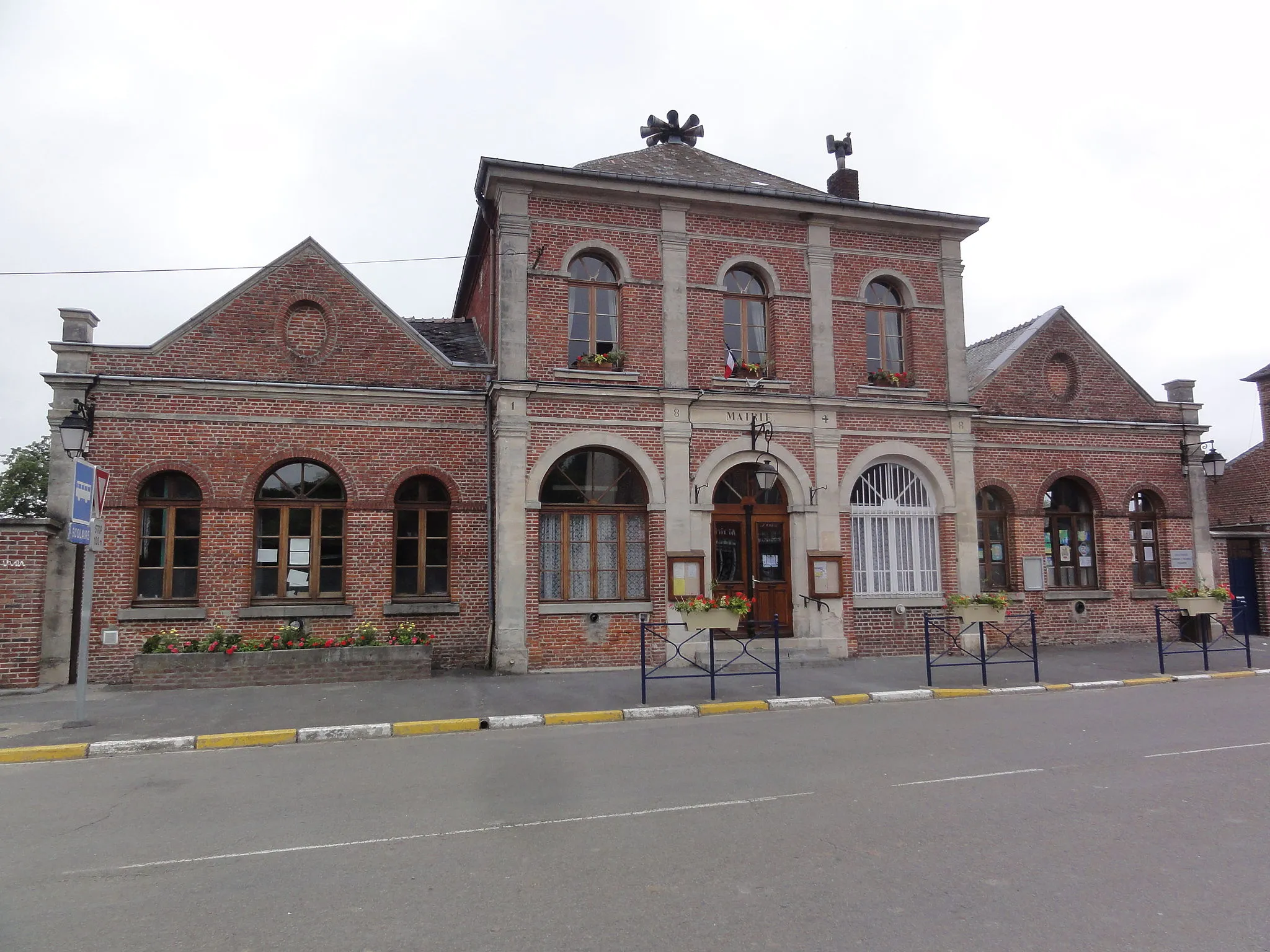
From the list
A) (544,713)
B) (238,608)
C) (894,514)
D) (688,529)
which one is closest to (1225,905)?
(544,713)

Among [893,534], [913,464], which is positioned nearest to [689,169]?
[913,464]

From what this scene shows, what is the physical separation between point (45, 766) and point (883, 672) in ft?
36.1

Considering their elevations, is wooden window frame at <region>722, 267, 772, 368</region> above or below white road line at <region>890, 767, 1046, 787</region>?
above

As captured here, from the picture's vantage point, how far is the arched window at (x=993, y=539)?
1644cm

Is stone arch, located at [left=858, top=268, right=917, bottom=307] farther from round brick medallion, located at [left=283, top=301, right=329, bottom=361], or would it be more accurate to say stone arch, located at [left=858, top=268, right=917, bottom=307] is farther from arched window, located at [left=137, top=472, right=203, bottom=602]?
arched window, located at [left=137, top=472, right=203, bottom=602]

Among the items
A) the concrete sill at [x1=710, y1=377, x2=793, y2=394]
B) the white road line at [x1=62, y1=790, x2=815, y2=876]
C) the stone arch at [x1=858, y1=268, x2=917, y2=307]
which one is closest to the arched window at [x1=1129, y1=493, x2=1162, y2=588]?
the stone arch at [x1=858, y1=268, x2=917, y2=307]

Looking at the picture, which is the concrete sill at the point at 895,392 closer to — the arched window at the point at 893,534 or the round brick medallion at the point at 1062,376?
the arched window at the point at 893,534

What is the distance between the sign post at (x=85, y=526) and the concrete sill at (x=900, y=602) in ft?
38.3

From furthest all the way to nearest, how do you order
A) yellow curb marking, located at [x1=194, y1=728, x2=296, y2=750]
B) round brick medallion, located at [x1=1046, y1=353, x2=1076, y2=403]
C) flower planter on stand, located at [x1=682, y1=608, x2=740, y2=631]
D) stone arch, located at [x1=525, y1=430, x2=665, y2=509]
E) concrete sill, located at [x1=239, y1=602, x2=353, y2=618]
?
round brick medallion, located at [x1=1046, y1=353, x2=1076, y2=403], stone arch, located at [x1=525, y1=430, x2=665, y2=509], concrete sill, located at [x1=239, y1=602, x2=353, y2=618], flower planter on stand, located at [x1=682, y1=608, x2=740, y2=631], yellow curb marking, located at [x1=194, y1=728, x2=296, y2=750]

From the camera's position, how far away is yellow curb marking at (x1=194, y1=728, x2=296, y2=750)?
8.73 metres

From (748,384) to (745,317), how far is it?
4.51ft

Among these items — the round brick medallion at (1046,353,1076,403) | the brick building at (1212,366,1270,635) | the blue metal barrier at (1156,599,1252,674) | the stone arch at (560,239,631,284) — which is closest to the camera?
the stone arch at (560,239,631,284)

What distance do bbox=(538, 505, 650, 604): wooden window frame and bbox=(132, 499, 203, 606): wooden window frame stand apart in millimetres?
5361

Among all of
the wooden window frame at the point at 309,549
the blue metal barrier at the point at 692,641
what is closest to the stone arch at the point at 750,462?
the blue metal barrier at the point at 692,641
